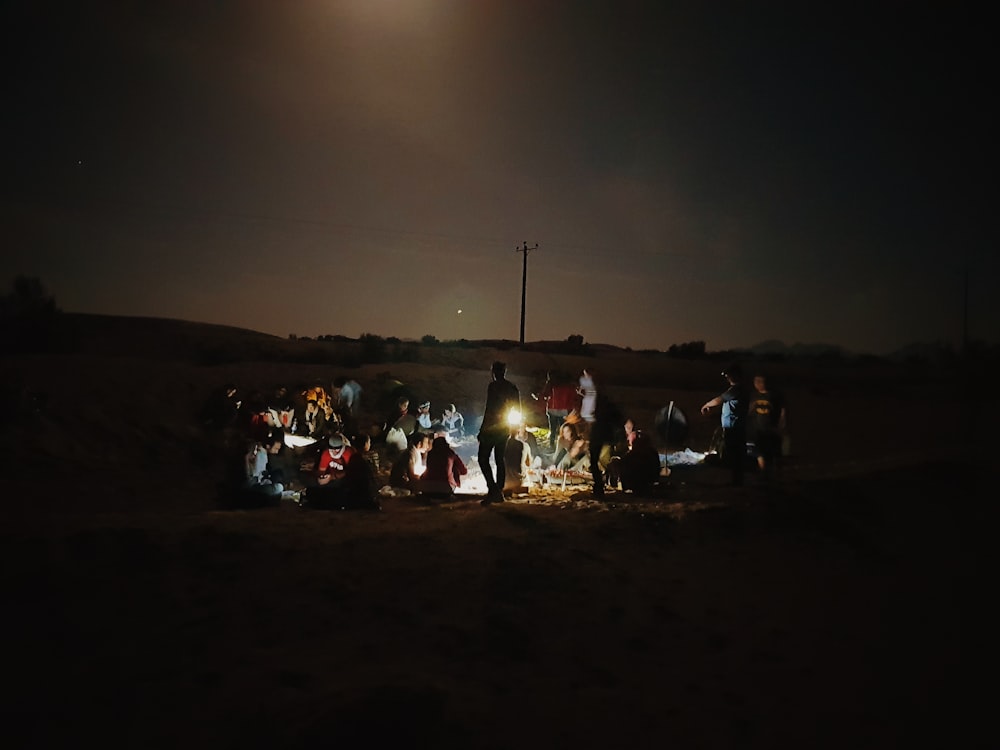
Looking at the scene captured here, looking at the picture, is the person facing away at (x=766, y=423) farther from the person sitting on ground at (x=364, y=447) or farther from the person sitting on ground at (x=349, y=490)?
the person sitting on ground at (x=364, y=447)

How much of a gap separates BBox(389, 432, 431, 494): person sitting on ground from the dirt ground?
1.87m

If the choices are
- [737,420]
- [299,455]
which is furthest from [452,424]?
[737,420]

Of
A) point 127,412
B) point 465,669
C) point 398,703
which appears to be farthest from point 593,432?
point 127,412

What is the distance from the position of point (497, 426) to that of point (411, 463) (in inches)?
83.6

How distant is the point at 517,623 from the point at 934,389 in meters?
38.0

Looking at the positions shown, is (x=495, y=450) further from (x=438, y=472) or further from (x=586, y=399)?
(x=586, y=399)

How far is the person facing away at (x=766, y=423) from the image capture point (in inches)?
420

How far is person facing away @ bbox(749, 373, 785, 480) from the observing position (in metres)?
10.7

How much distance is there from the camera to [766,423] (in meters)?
10.7

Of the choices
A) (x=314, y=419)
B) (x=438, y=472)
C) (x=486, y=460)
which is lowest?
(x=438, y=472)

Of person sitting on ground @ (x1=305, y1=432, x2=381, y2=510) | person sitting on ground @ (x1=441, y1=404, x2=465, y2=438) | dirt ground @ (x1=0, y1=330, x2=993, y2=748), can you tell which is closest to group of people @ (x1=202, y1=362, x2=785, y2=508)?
person sitting on ground @ (x1=305, y1=432, x2=381, y2=510)

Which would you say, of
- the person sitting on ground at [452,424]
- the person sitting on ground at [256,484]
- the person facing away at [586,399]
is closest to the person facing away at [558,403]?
the person facing away at [586,399]

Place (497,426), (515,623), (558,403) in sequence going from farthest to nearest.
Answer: (558,403) → (497,426) → (515,623)

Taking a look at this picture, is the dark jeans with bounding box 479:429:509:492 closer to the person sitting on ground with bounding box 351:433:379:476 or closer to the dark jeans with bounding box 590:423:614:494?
the dark jeans with bounding box 590:423:614:494
